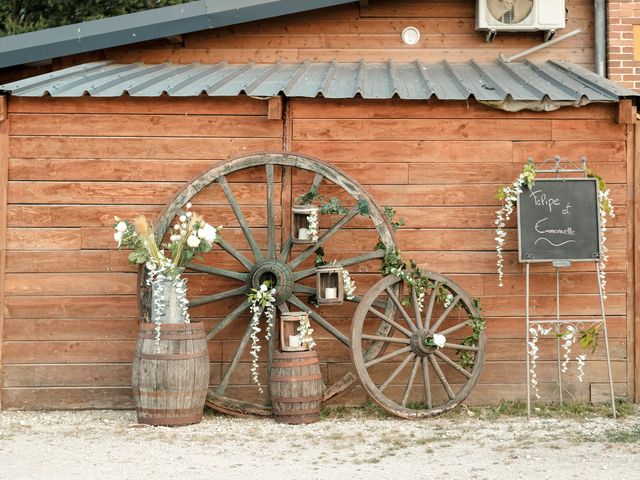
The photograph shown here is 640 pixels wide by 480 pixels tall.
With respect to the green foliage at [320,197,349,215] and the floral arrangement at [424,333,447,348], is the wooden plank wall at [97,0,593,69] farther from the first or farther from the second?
the floral arrangement at [424,333,447,348]

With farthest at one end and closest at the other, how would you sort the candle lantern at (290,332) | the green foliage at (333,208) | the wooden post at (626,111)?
the wooden post at (626,111)
the green foliage at (333,208)
the candle lantern at (290,332)

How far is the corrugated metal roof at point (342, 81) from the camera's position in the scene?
7.71 m

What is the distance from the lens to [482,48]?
29.5 ft

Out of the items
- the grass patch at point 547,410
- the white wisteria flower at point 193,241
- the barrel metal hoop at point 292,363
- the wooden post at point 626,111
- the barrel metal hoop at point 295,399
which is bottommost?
the grass patch at point 547,410

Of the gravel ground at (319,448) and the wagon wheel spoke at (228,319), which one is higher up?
the wagon wheel spoke at (228,319)

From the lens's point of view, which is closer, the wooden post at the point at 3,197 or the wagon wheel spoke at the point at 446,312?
the wagon wheel spoke at the point at 446,312

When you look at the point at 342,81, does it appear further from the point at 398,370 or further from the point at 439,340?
the point at 398,370

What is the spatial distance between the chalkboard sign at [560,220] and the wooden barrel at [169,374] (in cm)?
263

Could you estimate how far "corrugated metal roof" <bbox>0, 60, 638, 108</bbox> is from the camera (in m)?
7.71

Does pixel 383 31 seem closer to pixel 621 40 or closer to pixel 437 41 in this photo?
pixel 437 41

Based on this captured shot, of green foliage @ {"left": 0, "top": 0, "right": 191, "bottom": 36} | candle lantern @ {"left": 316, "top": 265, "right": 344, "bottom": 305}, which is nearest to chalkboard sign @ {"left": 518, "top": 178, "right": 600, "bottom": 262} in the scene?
candle lantern @ {"left": 316, "top": 265, "right": 344, "bottom": 305}

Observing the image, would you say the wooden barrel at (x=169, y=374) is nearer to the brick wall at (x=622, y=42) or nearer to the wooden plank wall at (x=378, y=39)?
the wooden plank wall at (x=378, y=39)

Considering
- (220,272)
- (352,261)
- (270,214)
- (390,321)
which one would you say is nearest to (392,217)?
(352,261)

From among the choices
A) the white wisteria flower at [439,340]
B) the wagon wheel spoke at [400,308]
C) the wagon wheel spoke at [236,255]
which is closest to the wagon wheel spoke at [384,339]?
the wagon wheel spoke at [400,308]
